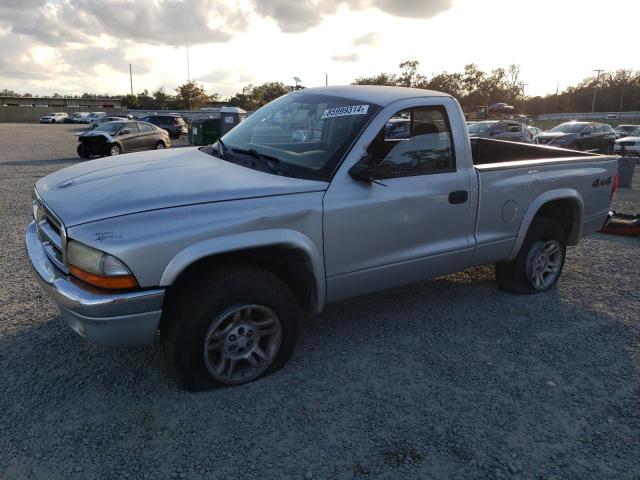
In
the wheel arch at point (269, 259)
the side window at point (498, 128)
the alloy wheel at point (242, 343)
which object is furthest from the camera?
the side window at point (498, 128)

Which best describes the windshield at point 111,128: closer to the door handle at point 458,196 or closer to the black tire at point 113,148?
the black tire at point 113,148

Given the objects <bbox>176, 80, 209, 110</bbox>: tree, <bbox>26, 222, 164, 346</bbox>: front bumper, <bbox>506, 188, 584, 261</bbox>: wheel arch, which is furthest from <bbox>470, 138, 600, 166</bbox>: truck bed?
<bbox>176, 80, 209, 110</bbox>: tree

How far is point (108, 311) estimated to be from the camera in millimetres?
2611

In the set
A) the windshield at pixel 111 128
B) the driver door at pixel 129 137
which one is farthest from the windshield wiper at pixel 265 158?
the windshield at pixel 111 128

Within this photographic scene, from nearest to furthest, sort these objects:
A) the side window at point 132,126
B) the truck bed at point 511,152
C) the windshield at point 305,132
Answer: the windshield at point 305,132, the truck bed at point 511,152, the side window at point 132,126

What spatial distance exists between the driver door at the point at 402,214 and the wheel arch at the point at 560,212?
72cm

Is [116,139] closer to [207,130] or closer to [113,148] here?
[113,148]

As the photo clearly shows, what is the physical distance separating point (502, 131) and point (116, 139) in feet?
49.3

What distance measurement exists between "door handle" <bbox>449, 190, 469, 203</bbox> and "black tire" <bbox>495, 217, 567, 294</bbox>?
1137mm

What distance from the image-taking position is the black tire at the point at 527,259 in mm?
4664

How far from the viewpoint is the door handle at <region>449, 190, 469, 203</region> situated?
3.79m

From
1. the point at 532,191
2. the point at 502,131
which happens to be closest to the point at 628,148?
the point at 502,131

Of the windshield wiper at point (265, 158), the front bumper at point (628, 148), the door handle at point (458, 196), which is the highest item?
the windshield wiper at point (265, 158)

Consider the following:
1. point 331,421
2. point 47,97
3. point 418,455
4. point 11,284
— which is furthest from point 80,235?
point 47,97
